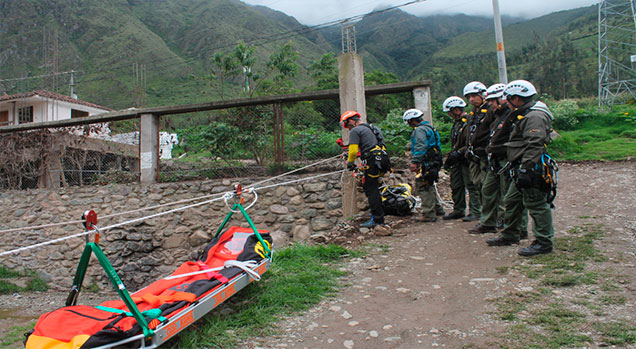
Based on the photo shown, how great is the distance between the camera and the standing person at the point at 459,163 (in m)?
6.11

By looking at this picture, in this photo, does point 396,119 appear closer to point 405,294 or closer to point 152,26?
point 405,294

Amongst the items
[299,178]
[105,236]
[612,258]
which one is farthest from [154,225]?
[612,258]

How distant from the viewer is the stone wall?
7543 mm

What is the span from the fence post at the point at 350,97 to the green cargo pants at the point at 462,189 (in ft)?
5.54

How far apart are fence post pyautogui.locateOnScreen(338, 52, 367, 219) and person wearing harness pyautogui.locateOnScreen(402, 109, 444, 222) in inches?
47.5

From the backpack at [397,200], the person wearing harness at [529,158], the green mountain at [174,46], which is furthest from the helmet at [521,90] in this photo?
the green mountain at [174,46]

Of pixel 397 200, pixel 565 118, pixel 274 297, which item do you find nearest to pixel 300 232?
pixel 397 200

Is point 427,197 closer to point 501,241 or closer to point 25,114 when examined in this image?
point 501,241

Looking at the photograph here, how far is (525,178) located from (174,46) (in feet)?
272

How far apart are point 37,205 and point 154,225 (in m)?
3.34

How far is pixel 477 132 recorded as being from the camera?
5.46m

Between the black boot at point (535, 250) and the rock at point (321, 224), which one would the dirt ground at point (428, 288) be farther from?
the rock at point (321, 224)

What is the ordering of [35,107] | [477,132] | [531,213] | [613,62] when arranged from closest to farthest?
[531,213], [477,132], [35,107], [613,62]

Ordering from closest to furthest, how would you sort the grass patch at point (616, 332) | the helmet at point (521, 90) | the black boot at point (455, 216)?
the grass patch at point (616, 332) → the helmet at point (521, 90) → the black boot at point (455, 216)
